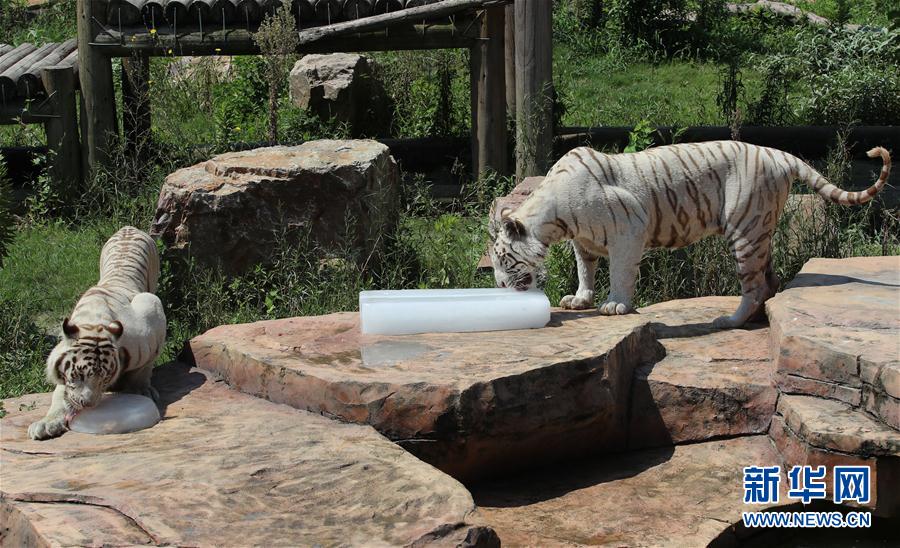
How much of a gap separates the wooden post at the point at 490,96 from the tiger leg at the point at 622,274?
4010 millimetres

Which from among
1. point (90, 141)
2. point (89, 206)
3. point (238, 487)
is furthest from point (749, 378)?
point (90, 141)

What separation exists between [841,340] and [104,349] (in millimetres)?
3436

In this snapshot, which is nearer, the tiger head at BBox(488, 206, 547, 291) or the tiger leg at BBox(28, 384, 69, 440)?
the tiger leg at BBox(28, 384, 69, 440)

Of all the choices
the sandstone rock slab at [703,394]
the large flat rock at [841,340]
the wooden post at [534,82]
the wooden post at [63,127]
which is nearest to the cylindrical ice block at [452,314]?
the sandstone rock slab at [703,394]

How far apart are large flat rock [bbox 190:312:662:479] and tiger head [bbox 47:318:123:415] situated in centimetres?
67

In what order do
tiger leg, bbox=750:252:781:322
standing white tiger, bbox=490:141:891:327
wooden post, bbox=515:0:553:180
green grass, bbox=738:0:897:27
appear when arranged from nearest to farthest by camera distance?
standing white tiger, bbox=490:141:891:327 → tiger leg, bbox=750:252:781:322 → wooden post, bbox=515:0:553:180 → green grass, bbox=738:0:897:27

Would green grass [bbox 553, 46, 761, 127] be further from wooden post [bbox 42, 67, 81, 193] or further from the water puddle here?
the water puddle

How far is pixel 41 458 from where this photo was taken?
430 cm

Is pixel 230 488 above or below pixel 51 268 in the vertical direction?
above

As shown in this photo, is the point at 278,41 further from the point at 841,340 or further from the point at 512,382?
the point at 841,340

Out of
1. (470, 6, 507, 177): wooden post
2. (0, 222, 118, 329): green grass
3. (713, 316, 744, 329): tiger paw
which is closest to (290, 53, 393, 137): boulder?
(470, 6, 507, 177): wooden post

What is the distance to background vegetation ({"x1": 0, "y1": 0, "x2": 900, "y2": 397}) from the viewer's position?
7.30 metres

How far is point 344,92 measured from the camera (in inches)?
472

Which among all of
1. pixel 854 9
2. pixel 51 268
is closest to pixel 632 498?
pixel 51 268
